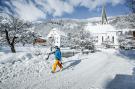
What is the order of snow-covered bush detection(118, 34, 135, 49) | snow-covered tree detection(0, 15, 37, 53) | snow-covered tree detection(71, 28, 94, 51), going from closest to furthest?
snow-covered tree detection(0, 15, 37, 53)
snow-covered tree detection(71, 28, 94, 51)
snow-covered bush detection(118, 34, 135, 49)

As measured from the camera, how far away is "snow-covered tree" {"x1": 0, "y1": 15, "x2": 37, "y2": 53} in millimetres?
23164

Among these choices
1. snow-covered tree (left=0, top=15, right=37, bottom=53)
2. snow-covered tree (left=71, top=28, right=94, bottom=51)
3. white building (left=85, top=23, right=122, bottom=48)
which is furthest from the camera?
white building (left=85, top=23, right=122, bottom=48)

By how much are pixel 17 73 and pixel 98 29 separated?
188 feet

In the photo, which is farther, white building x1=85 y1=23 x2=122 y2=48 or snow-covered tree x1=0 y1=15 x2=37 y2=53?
white building x1=85 y1=23 x2=122 y2=48

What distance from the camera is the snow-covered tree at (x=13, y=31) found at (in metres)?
23.2

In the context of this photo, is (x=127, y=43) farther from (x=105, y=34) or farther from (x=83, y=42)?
(x=83, y=42)

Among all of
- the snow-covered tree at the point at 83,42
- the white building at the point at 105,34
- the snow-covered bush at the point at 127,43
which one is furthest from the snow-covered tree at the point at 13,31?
the white building at the point at 105,34

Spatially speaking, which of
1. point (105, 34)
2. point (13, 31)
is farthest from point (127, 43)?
point (13, 31)

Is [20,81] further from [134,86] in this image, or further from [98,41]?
[98,41]

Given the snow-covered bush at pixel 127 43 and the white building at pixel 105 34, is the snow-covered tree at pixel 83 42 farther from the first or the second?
the white building at pixel 105 34

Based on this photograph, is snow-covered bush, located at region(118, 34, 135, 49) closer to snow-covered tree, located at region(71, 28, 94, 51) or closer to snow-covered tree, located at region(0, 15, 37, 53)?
snow-covered tree, located at region(71, 28, 94, 51)

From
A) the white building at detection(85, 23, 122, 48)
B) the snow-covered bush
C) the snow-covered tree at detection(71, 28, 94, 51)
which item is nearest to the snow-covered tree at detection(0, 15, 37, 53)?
the snow-covered tree at detection(71, 28, 94, 51)

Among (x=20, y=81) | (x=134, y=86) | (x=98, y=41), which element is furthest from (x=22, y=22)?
(x=98, y=41)

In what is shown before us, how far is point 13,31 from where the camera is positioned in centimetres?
2398
